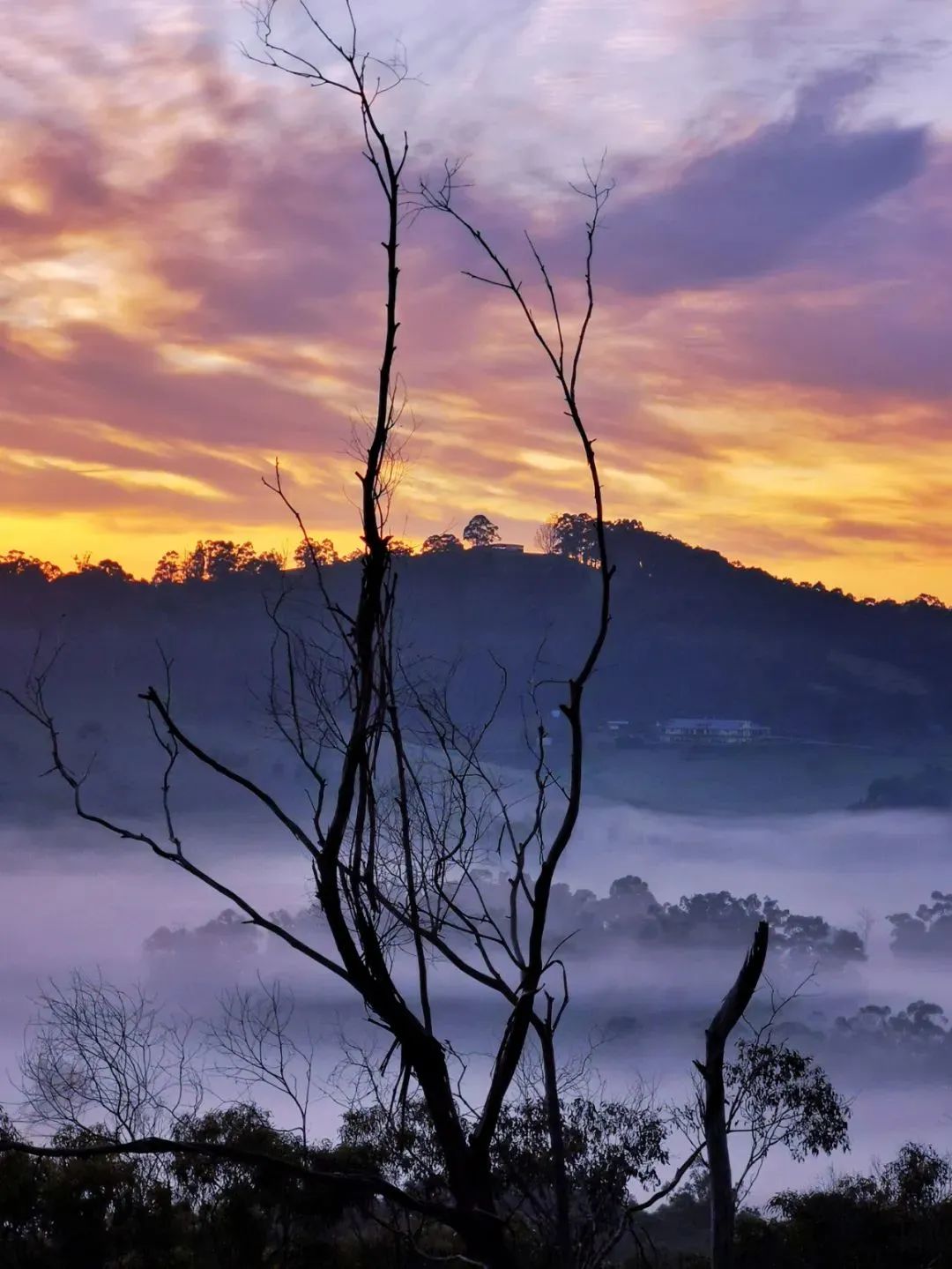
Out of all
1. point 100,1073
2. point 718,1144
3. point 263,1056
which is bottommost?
point 718,1144

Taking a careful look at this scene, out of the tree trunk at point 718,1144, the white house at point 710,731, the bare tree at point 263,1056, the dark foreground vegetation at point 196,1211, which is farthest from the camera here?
the white house at point 710,731

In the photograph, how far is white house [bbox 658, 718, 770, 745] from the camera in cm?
6769

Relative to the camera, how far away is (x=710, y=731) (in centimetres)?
7150

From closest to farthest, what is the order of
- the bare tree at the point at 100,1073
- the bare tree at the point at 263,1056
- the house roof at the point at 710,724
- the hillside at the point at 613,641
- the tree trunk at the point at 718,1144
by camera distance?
the tree trunk at the point at 718,1144 < the bare tree at the point at 263,1056 < the bare tree at the point at 100,1073 < the hillside at the point at 613,641 < the house roof at the point at 710,724

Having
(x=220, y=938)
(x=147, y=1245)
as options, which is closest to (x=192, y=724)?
(x=220, y=938)

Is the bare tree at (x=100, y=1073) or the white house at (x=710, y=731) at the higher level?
the white house at (x=710, y=731)

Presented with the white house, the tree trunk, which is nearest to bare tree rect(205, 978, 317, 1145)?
the tree trunk

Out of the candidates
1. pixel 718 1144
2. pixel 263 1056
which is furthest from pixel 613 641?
pixel 718 1144

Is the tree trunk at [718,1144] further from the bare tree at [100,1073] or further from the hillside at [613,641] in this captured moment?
the hillside at [613,641]

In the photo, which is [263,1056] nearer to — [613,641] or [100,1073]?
[100,1073]

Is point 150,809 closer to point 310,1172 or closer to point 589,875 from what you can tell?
point 589,875

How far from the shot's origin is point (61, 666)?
53812 mm

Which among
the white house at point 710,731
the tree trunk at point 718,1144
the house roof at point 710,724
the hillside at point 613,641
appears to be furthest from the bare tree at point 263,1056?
the house roof at point 710,724

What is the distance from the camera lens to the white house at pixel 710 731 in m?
67.7
